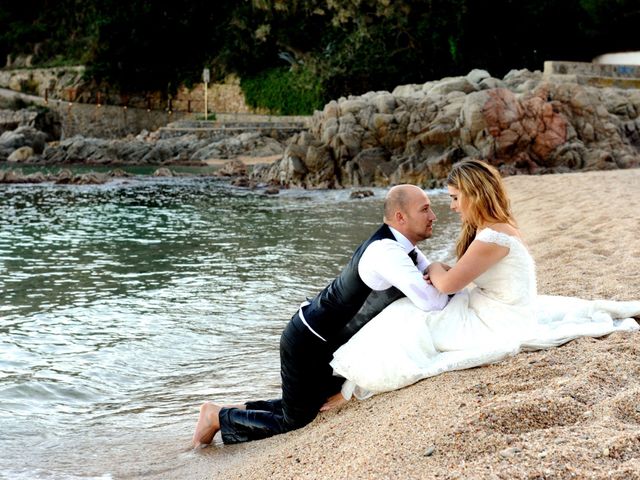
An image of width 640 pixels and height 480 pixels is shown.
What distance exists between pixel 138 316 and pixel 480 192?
18.1ft

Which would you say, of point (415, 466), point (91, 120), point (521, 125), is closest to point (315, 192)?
point (521, 125)

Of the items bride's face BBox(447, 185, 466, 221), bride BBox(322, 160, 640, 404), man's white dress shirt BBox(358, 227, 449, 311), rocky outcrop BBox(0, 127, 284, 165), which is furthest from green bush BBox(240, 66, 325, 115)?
man's white dress shirt BBox(358, 227, 449, 311)

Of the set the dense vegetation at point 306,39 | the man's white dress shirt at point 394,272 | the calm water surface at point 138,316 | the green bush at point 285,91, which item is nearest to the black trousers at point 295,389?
the man's white dress shirt at point 394,272

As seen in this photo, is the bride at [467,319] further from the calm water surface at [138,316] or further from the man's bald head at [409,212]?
the calm water surface at [138,316]

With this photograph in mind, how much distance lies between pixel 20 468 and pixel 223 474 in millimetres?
1425

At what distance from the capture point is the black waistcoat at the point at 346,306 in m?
4.73

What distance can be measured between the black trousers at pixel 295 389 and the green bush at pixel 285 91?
41.3m

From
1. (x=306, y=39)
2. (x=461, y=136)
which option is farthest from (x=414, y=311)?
(x=306, y=39)

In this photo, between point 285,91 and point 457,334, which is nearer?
point 457,334

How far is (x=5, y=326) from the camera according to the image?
8.75 meters

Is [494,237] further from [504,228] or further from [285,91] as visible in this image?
[285,91]

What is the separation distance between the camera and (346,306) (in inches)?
188

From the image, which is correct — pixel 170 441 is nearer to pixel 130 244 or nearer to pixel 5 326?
pixel 5 326

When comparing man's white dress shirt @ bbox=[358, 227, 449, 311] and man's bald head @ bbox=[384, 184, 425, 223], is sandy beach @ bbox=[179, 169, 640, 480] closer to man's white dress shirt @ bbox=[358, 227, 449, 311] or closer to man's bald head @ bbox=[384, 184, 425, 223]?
man's white dress shirt @ bbox=[358, 227, 449, 311]
